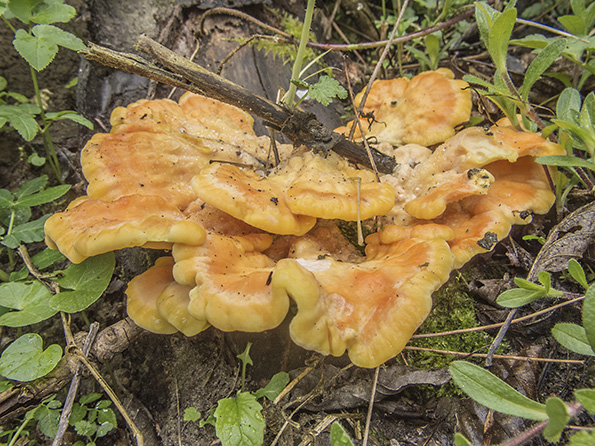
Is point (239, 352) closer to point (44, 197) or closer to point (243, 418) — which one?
point (243, 418)

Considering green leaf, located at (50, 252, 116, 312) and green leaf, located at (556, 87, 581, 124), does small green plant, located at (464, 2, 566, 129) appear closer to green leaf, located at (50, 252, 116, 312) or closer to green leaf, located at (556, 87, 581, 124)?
green leaf, located at (556, 87, 581, 124)

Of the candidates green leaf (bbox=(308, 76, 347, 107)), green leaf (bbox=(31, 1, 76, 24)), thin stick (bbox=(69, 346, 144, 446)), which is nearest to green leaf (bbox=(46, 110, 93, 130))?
green leaf (bbox=(31, 1, 76, 24))

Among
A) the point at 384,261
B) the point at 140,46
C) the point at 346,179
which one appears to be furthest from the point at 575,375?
the point at 140,46

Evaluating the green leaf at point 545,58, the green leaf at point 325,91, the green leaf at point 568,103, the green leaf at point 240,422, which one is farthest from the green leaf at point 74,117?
the green leaf at point 568,103

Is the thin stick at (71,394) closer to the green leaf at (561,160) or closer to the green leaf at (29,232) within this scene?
the green leaf at (29,232)

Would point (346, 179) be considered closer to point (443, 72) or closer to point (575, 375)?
point (443, 72)

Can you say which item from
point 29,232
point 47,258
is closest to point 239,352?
point 47,258
